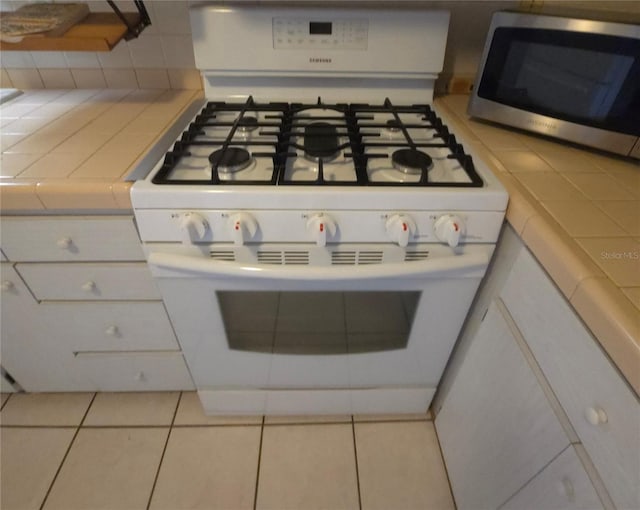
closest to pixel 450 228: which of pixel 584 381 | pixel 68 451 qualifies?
pixel 584 381

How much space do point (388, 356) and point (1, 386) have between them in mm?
1253

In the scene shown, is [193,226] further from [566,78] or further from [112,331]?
[566,78]

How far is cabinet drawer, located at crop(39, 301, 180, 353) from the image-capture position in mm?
910

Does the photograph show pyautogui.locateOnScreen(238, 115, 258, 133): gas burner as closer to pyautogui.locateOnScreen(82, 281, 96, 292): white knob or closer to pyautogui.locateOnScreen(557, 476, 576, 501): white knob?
pyautogui.locateOnScreen(82, 281, 96, 292): white knob

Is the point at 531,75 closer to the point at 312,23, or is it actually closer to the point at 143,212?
the point at 312,23

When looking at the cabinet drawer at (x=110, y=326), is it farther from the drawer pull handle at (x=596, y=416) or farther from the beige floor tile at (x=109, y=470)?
the drawer pull handle at (x=596, y=416)

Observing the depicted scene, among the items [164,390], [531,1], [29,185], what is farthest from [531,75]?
[164,390]

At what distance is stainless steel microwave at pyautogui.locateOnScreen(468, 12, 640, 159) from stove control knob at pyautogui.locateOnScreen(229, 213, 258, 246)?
0.62 m

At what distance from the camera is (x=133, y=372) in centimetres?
110

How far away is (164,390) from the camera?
119cm

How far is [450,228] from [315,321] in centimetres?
38

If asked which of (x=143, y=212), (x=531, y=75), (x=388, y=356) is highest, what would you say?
(x=531, y=75)

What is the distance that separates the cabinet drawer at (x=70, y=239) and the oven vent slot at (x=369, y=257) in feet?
1.55

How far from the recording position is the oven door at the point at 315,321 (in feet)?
2.31
